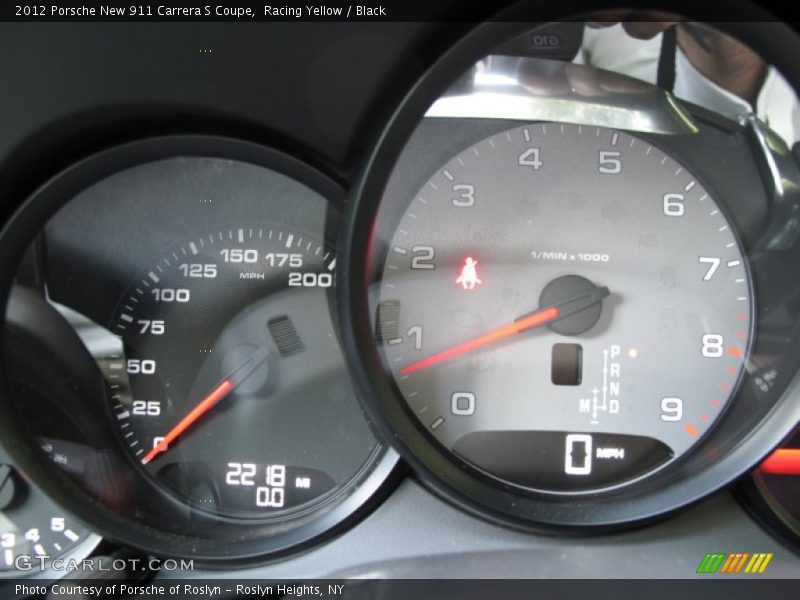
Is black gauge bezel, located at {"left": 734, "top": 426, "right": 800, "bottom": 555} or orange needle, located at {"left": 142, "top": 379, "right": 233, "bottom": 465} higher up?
orange needle, located at {"left": 142, "top": 379, "right": 233, "bottom": 465}

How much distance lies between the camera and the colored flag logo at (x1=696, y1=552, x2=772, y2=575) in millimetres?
1661

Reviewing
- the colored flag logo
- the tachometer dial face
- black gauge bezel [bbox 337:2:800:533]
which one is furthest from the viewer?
the tachometer dial face

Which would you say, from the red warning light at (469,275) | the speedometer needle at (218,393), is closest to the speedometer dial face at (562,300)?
the red warning light at (469,275)

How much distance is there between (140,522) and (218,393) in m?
0.29

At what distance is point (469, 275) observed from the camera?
1725 millimetres

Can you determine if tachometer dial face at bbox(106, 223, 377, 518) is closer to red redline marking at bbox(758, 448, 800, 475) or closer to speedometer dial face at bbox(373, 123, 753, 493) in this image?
speedometer dial face at bbox(373, 123, 753, 493)

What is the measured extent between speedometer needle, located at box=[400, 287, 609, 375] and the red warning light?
0.32 ft

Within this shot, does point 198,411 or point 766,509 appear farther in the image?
point 198,411

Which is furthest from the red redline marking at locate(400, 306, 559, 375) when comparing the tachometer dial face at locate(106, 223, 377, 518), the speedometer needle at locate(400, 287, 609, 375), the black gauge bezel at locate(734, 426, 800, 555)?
the black gauge bezel at locate(734, 426, 800, 555)

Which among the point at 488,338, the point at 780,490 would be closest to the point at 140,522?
the point at 488,338

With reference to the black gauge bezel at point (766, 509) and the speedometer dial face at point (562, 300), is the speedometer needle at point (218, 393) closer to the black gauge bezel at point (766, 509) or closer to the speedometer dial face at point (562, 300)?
the speedometer dial face at point (562, 300)

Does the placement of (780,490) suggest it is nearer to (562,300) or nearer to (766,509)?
(766,509)

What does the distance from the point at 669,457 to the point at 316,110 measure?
929mm

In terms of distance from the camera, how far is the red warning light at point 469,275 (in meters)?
1.72
